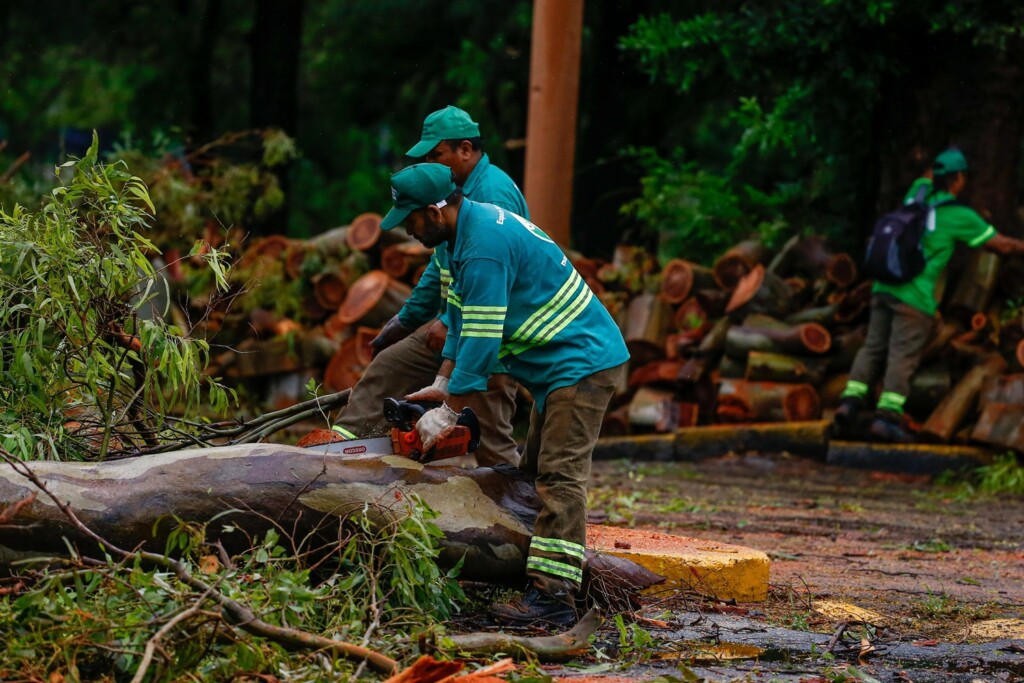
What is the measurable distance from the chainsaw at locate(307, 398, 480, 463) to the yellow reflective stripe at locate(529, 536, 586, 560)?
0.42m

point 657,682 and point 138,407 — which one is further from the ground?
point 138,407

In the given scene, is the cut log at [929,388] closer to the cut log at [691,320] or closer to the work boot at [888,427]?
the work boot at [888,427]

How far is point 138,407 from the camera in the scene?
5.57 meters

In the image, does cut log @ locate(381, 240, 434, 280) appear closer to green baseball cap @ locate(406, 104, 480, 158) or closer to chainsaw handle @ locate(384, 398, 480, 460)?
green baseball cap @ locate(406, 104, 480, 158)

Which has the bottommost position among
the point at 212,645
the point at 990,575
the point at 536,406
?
the point at 990,575

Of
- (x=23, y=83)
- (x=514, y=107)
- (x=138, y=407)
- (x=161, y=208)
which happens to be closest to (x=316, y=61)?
(x=514, y=107)

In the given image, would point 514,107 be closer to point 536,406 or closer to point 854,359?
point 854,359

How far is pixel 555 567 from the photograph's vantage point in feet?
16.0

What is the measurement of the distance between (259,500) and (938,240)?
24.5 ft

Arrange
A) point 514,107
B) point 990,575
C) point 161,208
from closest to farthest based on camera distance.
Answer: point 990,575, point 161,208, point 514,107

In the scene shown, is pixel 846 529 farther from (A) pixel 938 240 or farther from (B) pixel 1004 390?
(A) pixel 938 240

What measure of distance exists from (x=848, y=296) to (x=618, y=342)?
6.85m

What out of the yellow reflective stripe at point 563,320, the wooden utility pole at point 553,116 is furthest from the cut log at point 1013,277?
the yellow reflective stripe at point 563,320

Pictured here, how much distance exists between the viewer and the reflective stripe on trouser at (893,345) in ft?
34.6
